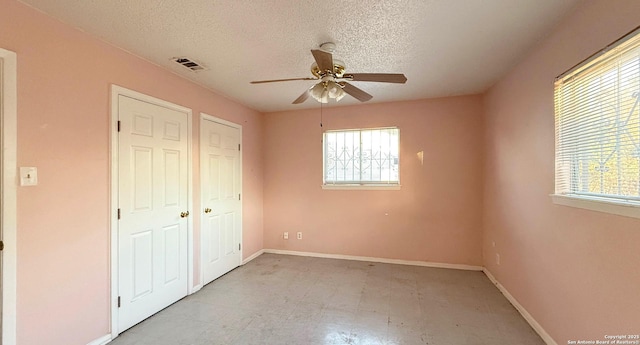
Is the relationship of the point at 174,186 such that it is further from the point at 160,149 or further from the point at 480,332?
the point at 480,332

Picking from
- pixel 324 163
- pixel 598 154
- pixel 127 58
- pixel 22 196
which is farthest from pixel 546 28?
pixel 22 196

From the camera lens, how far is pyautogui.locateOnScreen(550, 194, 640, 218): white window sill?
52.7 inches

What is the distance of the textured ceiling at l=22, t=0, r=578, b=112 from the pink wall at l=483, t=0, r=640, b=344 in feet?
0.87

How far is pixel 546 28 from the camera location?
197 centimetres

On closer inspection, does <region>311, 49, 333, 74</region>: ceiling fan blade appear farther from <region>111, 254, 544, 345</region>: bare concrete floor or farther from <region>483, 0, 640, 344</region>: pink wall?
<region>111, 254, 544, 345</region>: bare concrete floor

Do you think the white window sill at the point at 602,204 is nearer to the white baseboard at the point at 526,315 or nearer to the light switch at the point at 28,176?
the white baseboard at the point at 526,315

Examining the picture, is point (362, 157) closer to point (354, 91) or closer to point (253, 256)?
point (354, 91)

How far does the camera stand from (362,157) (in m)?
4.23

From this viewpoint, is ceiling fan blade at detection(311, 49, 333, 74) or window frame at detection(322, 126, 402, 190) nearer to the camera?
ceiling fan blade at detection(311, 49, 333, 74)

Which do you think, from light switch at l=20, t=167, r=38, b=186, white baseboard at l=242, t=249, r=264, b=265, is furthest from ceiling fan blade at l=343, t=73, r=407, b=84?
white baseboard at l=242, t=249, r=264, b=265

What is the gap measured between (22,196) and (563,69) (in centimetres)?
377

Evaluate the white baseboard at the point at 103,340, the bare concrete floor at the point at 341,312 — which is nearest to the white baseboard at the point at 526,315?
the bare concrete floor at the point at 341,312

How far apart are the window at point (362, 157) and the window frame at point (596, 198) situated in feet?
6.97

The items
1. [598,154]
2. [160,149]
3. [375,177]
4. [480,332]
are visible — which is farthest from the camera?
Answer: [375,177]
